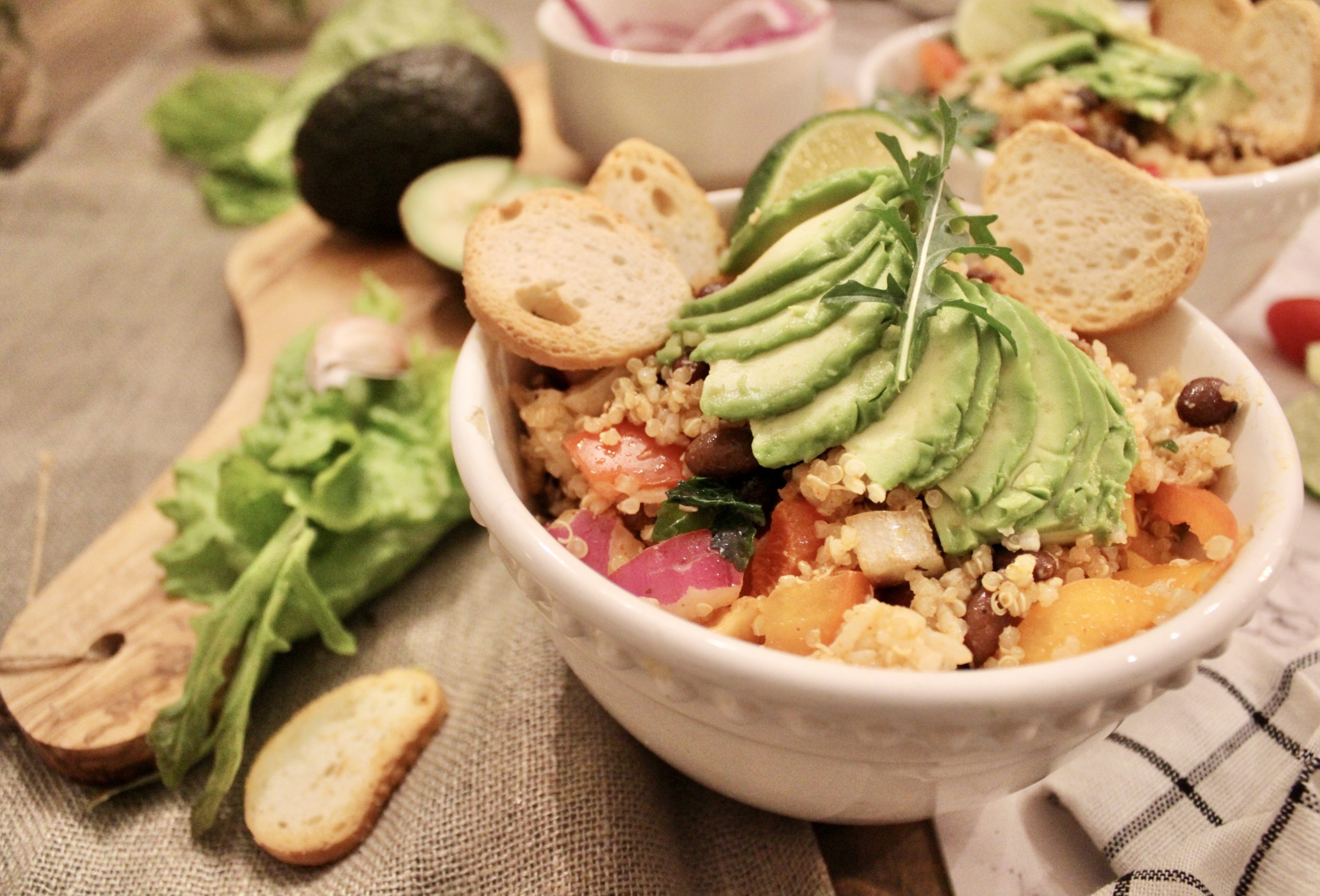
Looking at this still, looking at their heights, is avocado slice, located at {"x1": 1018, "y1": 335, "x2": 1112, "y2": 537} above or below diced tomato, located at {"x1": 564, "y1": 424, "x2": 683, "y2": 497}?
above

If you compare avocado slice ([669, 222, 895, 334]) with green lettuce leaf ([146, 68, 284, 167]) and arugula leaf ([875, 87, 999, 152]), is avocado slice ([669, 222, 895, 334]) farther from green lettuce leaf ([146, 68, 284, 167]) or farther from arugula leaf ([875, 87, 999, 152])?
green lettuce leaf ([146, 68, 284, 167])

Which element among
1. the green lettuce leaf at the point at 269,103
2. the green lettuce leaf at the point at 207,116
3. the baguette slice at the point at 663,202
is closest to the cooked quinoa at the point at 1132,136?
the baguette slice at the point at 663,202

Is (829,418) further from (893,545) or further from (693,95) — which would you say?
(693,95)

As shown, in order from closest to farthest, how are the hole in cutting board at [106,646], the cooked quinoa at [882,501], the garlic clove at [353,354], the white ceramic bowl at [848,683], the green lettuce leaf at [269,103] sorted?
the white ceramic bowl at [848,683]
the cooked quinoa at [882,501]
the hole in cutting board at [106,646]
the garlic clove at [353,354]
the green lettuce leaf at [269,103]

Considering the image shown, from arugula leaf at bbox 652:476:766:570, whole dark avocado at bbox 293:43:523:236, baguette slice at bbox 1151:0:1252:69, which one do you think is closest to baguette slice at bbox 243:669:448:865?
arugula leaf at bbox 652:476:766:570

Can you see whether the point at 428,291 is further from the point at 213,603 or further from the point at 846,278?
the point at 846,278

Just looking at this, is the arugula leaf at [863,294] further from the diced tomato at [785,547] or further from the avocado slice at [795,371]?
the diced tomato at [785,547]

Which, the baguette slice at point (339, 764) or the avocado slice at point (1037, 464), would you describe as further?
the baguette slice at point (339, 764)

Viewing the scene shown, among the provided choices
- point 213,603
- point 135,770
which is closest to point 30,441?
point 213,603
